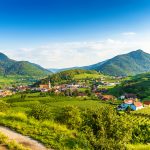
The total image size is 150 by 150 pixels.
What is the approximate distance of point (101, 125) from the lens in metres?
19.0

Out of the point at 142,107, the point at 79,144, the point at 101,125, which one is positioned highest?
the point at 101,125

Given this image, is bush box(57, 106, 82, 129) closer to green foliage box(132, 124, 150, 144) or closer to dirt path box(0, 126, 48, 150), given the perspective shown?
dirt path box(0, 126, 48, 150)

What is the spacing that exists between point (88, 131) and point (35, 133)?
4367 mm

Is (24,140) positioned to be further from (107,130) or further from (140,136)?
(140,136)

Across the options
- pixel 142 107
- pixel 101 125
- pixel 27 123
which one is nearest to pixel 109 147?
pixel 101 125

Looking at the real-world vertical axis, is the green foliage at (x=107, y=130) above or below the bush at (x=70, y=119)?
above

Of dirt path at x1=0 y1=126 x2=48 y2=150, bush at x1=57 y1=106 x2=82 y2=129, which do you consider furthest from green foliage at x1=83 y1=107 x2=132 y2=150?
bush at x1=57 y1=106 x2=82 y2=129

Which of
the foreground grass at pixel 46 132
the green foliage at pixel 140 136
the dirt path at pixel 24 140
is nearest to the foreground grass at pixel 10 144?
the dirt path at pixel 24 140

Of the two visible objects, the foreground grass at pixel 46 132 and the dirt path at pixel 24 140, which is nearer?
the dirt path at pixel 24 140

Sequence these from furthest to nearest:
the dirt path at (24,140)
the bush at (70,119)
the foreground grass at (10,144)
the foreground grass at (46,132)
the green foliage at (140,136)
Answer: the green foliage at (140,136) → the bush at (70,119) → the foreground grass at (46,132) → the dirt path at (24,140) → the foreground grass at (10,144)

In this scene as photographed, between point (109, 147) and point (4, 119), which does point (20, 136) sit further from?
point (109, 147)

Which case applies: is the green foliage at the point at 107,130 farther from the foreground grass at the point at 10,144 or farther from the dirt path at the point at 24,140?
the foreground grass at the point at 10,144

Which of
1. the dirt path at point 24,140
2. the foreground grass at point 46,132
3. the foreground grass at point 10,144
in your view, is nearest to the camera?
the foreground grass at point 10,144

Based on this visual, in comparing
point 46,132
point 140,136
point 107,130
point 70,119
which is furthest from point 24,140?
point 140,136
